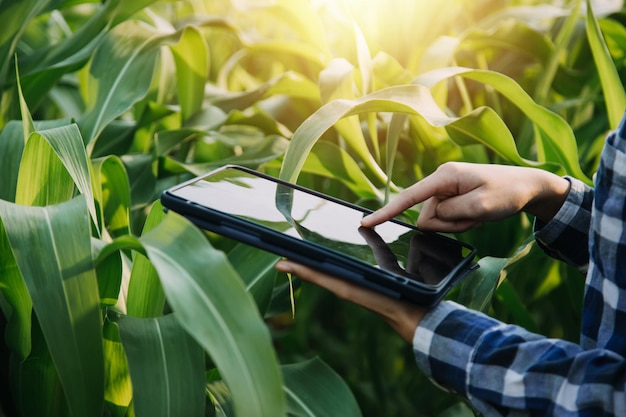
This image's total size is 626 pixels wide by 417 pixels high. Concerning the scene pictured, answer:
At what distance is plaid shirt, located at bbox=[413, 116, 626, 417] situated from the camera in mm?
460

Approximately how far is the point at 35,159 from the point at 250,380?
30 centimetres

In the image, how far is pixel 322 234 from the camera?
1.83 feet

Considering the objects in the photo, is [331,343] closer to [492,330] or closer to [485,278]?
[485,278]

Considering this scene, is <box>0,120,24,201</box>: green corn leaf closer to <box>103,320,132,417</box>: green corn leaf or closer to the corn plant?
the corn plant

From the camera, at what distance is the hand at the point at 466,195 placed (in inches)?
22.4

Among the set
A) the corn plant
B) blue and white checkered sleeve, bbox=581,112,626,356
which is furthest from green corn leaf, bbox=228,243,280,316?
blue and white checkered sleeve, bbox=581,112,626,356

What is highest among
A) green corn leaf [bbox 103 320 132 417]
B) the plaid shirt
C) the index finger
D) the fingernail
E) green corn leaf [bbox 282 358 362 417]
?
the index finger

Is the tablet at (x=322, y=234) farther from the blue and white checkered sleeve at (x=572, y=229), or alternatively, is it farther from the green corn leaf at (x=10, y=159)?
the green corn leaf at (x=10, y=159)

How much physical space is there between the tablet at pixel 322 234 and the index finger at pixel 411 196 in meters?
0.02

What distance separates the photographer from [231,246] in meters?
0.91

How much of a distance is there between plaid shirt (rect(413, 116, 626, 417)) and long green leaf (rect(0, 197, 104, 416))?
24 cm

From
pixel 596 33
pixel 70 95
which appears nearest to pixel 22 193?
pixel 70 95

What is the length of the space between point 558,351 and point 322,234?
18cm

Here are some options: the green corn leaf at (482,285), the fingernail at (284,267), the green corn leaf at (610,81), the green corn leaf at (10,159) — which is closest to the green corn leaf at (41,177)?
the green corn leaf at (10,159)
